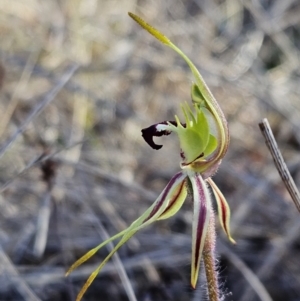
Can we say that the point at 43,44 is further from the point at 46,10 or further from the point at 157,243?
the point at 157,243

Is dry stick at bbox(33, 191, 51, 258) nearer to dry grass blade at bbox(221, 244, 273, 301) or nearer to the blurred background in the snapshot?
the blurred background

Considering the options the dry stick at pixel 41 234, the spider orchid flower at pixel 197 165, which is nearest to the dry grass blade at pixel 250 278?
the dry stick at pixel 41 234

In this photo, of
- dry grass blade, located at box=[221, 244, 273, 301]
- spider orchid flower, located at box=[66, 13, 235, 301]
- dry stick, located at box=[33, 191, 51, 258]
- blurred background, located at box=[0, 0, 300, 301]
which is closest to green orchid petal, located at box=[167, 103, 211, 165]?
spider orchid flower, located at box=[66, 13, 235, 301]

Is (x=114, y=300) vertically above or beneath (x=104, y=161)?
beneath

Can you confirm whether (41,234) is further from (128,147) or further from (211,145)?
(211,145)

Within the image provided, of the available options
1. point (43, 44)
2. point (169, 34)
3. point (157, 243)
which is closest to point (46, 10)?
point (43, 44)

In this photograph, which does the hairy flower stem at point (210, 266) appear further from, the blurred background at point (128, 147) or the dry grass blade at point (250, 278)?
the dry grass blade at point (250, 278)

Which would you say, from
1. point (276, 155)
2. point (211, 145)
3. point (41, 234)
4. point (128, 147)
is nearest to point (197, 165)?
point (211, 145)
